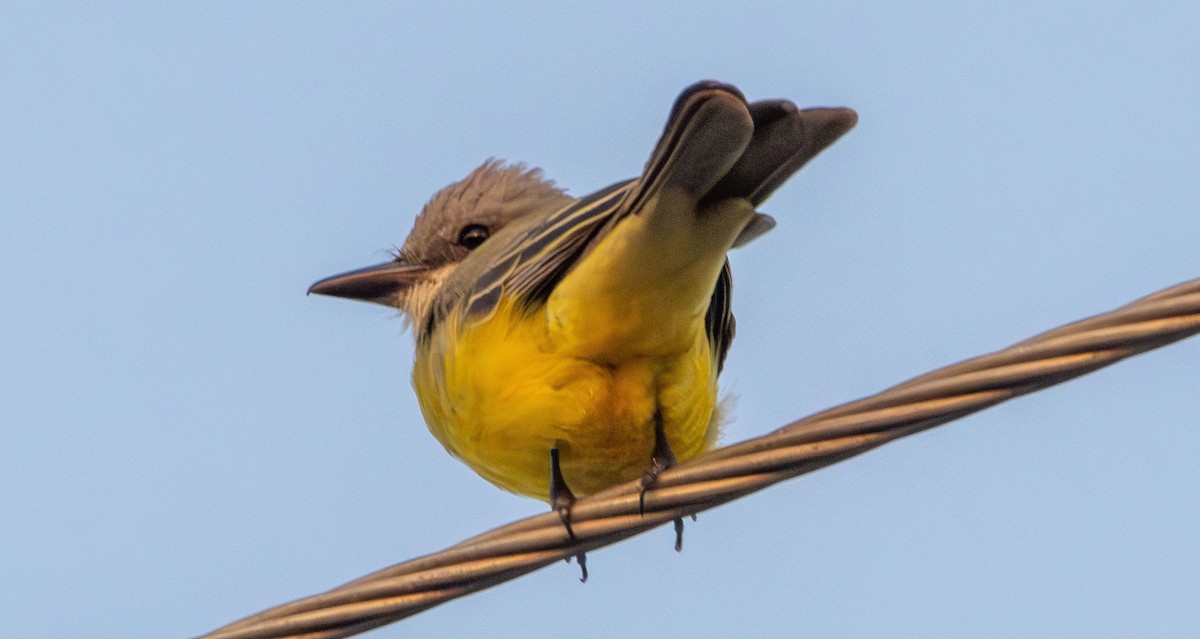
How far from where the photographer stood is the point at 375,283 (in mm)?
6742

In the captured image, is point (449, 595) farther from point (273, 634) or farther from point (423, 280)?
point (423, 280)

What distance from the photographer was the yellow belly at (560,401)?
16.0 feet

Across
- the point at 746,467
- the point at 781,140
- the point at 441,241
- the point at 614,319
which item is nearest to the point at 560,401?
the point at 614,319

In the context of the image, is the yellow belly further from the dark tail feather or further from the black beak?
the black beak

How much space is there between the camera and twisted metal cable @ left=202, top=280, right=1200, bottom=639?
2.78 m

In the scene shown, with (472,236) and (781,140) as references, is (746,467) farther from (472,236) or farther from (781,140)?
(472,236)

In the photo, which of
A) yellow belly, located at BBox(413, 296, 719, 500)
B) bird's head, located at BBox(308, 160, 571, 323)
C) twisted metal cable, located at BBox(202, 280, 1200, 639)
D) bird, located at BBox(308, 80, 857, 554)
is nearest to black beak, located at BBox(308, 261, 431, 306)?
bird's head, located at BBox(308, 160, 571, 323)

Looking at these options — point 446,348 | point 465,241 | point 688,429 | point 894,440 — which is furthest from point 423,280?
point 894,440

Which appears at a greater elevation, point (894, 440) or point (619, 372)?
point (619, 372)

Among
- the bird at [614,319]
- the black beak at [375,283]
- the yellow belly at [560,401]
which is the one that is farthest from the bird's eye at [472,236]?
the yellow belly at [560,401]

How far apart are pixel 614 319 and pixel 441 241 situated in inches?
87.6

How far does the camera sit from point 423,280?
675 cm

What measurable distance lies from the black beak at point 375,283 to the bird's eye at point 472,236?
7.7 inches

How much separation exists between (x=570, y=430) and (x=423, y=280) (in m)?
1.99
